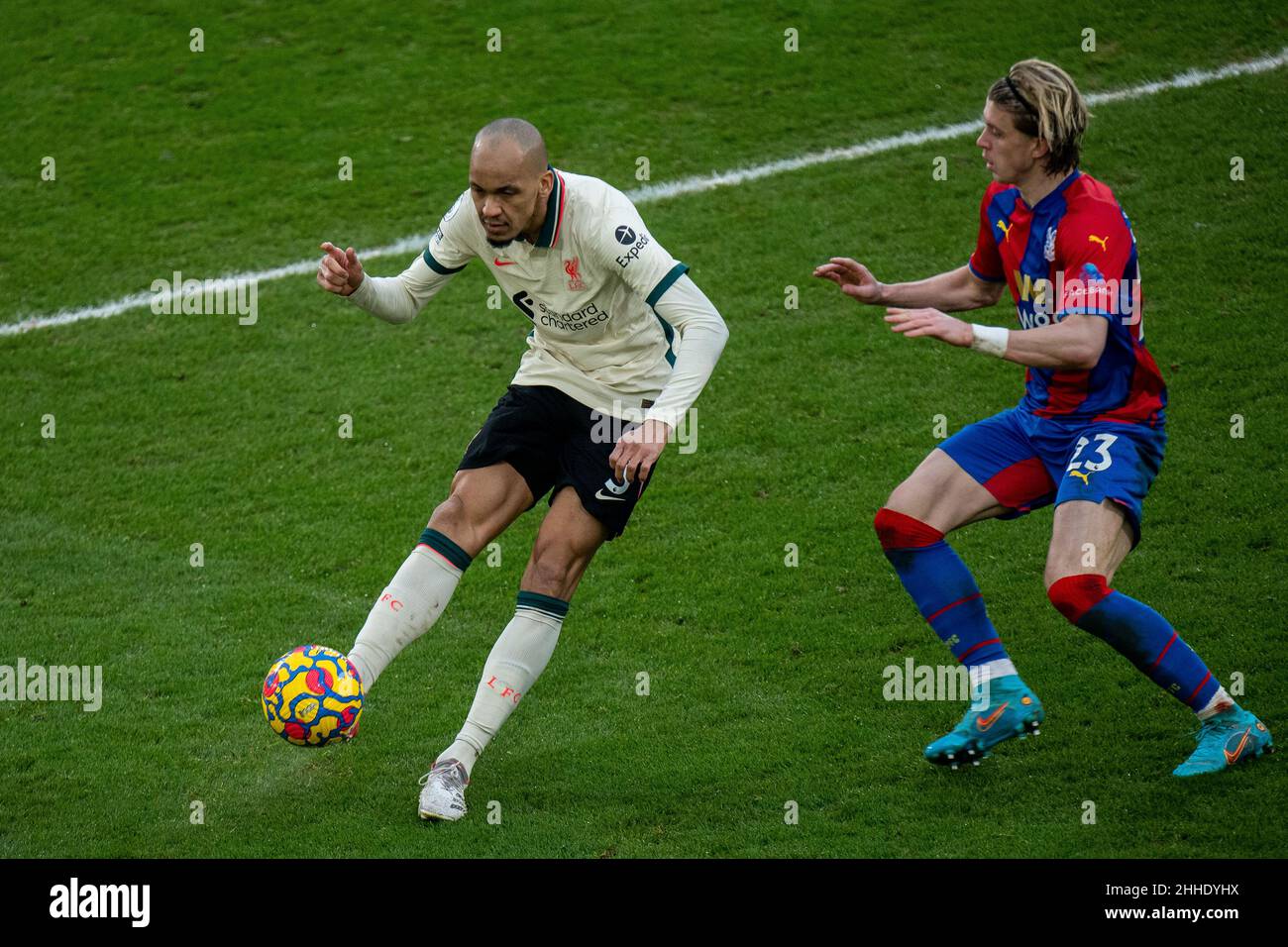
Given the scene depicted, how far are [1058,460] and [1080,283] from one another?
0.68 meters

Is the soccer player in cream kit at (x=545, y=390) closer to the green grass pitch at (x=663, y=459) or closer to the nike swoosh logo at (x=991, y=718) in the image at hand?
the green grass pitch at (x=663, y=459)

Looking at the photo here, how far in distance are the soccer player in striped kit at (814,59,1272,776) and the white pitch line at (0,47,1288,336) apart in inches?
191

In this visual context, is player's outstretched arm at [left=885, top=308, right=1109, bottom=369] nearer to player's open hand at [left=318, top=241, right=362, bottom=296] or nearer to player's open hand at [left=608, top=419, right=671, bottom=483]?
player's open hand at [left=608, top=419, right=671, bottom=483]

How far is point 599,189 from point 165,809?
2.74 metres

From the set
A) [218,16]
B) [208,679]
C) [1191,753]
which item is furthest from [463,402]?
[218,16]

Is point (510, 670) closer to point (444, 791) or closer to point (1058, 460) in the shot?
point (444, 791)

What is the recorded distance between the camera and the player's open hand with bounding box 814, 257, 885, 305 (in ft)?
18.2

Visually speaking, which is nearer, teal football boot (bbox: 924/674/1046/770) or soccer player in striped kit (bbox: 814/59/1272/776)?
soccer player in striped kit (bbox: 814/59/1272/776)

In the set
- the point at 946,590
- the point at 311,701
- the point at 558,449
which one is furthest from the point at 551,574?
the point at 946,590
